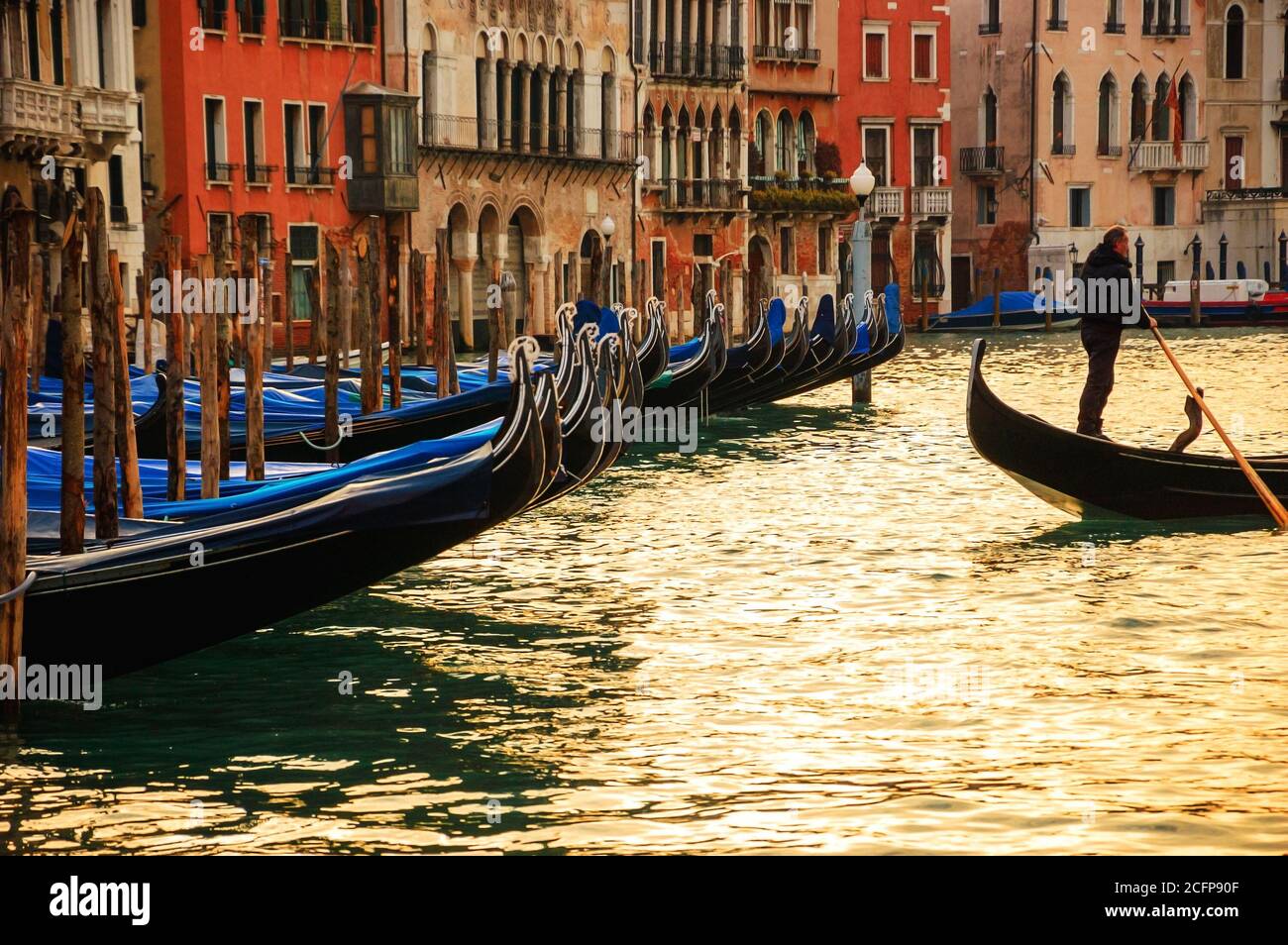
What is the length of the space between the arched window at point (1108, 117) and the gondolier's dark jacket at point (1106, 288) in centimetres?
2980

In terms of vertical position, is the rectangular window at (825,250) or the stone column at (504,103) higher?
the stone column at (504,103)

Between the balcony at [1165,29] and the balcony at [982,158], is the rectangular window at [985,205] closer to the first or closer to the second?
the balcony at [982,158]

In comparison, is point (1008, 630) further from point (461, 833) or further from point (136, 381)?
point (136, 381)

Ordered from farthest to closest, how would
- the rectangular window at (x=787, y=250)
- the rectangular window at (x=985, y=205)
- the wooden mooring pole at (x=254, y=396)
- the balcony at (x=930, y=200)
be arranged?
1. the rectangular window at (x=985, y=205)
2. the balcony at (x=930, y=200)
3. the rectangular window at (x=787, y=250)
4. the wooden mooring pole at (x=254, y=396)

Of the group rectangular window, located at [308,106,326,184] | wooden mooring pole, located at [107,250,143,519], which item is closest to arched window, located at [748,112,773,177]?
rectangular window, located at [308,106,326,184]

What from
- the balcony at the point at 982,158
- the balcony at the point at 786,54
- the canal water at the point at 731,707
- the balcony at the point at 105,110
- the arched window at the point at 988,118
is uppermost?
the balcony at the point at 786,54

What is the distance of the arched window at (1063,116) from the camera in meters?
39.9

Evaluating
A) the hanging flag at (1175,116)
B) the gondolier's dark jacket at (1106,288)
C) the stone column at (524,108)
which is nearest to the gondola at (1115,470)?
the gondolier's dark jacket at (1106,288)

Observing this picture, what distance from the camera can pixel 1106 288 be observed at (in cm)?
1112

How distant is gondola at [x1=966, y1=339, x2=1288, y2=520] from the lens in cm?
1077

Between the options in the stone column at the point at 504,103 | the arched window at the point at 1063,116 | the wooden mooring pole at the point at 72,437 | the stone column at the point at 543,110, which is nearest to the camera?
the wooden mooring pole at the point at 72,437

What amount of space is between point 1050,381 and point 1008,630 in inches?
616

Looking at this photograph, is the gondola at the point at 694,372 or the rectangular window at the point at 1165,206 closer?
the gondola at the point at 694,372

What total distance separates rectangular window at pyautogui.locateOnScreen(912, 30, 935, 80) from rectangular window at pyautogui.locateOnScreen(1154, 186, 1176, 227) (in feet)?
17.2
